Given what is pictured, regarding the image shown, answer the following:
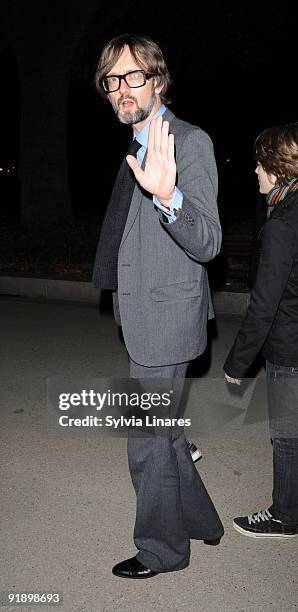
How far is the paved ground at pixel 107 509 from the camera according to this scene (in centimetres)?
293

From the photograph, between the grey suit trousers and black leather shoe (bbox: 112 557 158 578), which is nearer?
the grey suit trousers

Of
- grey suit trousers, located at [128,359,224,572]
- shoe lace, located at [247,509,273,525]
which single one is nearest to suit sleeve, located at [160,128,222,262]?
grey suit trousers, located at [128,359,224,572]

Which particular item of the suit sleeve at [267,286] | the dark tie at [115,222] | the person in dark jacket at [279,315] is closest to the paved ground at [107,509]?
the person in dark jacket at [279,315]

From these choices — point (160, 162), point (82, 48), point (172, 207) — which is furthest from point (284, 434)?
point (82, 48)

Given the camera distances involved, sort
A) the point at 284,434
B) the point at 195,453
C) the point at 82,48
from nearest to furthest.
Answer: the point at 284,434 < the point at 195,453 < the point at 82,48

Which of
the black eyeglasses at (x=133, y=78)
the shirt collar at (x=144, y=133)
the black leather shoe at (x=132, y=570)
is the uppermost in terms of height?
the black eyeglasses at (x=133, y=78)

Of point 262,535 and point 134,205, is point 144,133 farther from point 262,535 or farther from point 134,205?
point 262,535

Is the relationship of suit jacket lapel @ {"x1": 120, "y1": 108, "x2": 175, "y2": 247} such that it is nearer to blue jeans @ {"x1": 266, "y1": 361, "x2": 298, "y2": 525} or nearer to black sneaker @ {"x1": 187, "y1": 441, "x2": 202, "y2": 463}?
blue jeans @ {"x1": 266, "y1": 361, "x2": 298, "y2": 525}

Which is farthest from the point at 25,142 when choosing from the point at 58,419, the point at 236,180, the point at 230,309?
the point at 236,180

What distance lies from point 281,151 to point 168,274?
757 mm

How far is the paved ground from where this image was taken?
9.62 feet

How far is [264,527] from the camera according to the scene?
3.36m

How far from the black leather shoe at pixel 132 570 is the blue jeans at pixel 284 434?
0.71 metres

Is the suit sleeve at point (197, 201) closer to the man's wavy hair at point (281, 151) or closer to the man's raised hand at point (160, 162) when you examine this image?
the man's raised hand at point (160, 162)
